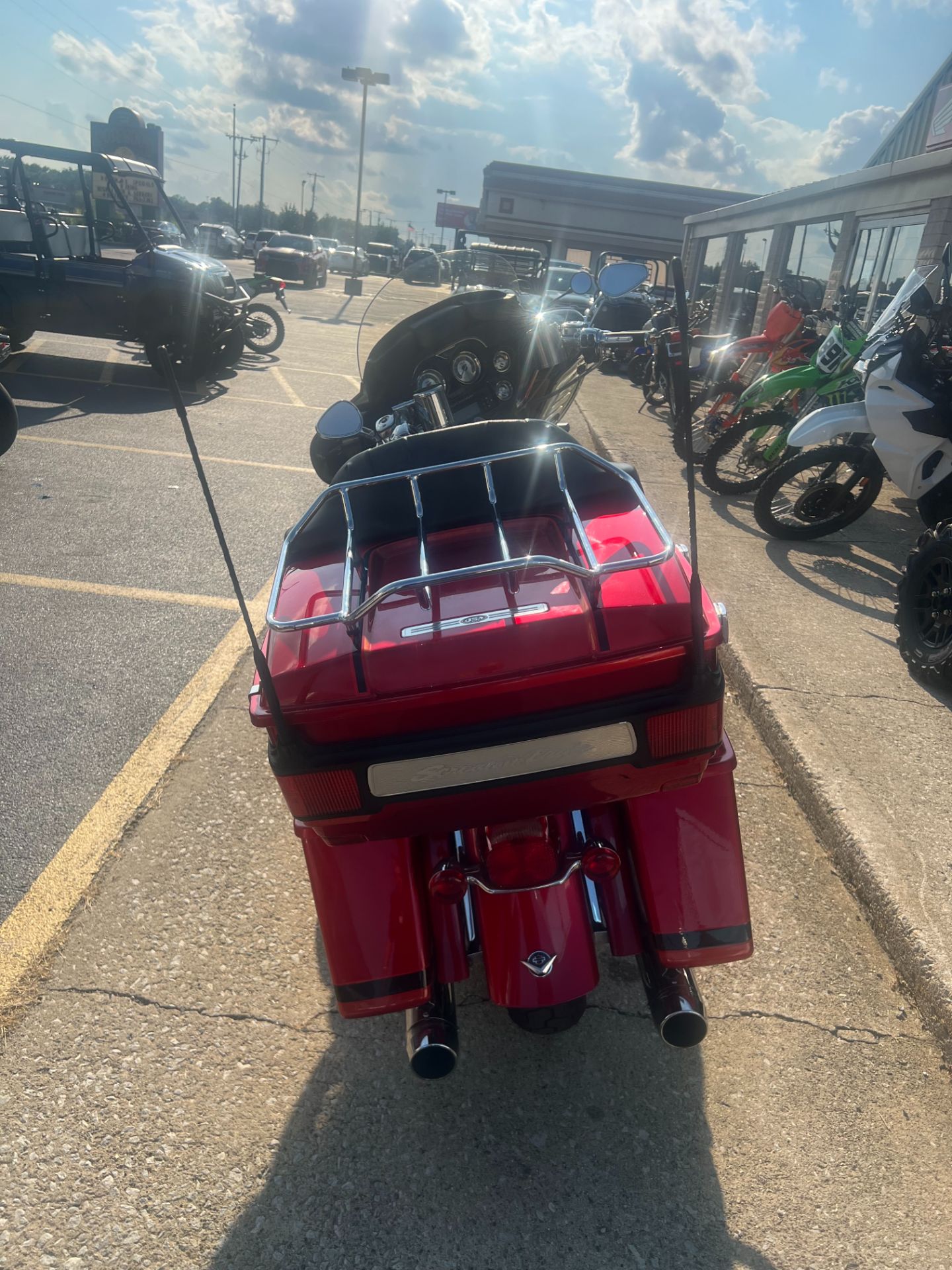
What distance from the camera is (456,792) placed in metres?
1.60

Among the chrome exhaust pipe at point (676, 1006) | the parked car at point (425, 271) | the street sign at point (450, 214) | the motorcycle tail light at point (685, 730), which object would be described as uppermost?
the street sign at point (450, 214)

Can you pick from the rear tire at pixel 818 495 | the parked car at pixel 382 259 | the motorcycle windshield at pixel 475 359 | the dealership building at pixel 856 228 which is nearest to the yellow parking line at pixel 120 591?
the motorcycle windshield at pixel 475 359

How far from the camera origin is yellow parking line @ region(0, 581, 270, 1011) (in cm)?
232

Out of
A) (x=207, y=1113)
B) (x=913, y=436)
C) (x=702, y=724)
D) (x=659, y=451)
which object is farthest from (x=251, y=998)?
(x=659, y=451)

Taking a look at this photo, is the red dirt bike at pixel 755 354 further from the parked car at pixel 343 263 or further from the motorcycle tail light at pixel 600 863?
the parked car at pixel 343 263

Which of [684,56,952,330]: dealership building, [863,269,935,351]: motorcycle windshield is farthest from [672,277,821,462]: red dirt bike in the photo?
[863,269,935,351]: motorcycle windshield

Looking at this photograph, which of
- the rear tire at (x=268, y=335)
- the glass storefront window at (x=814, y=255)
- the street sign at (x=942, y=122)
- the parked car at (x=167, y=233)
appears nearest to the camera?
the parked car at (x=167, y=233)

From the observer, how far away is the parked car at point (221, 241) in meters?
31.8

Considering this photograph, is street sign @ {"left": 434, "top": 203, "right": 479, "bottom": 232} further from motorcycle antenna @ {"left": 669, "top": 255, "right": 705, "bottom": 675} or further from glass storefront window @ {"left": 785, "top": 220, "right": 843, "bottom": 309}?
motorcycle antenna @ {"left": 669, "top": 255, "right": 705, "bottom": 675}

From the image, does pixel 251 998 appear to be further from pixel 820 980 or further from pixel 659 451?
pixel 659 451

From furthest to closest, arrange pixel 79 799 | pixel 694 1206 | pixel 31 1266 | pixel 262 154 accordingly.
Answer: pixel 262 154 → pixel 79 799 → pixel 694 1206 → pixel 31 1266

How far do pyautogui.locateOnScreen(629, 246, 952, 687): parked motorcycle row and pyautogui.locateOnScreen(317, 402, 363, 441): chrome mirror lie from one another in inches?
54.4

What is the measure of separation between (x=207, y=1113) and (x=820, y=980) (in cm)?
169

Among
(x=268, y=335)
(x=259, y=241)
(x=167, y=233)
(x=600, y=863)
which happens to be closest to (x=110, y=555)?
(x=600, y=863)
